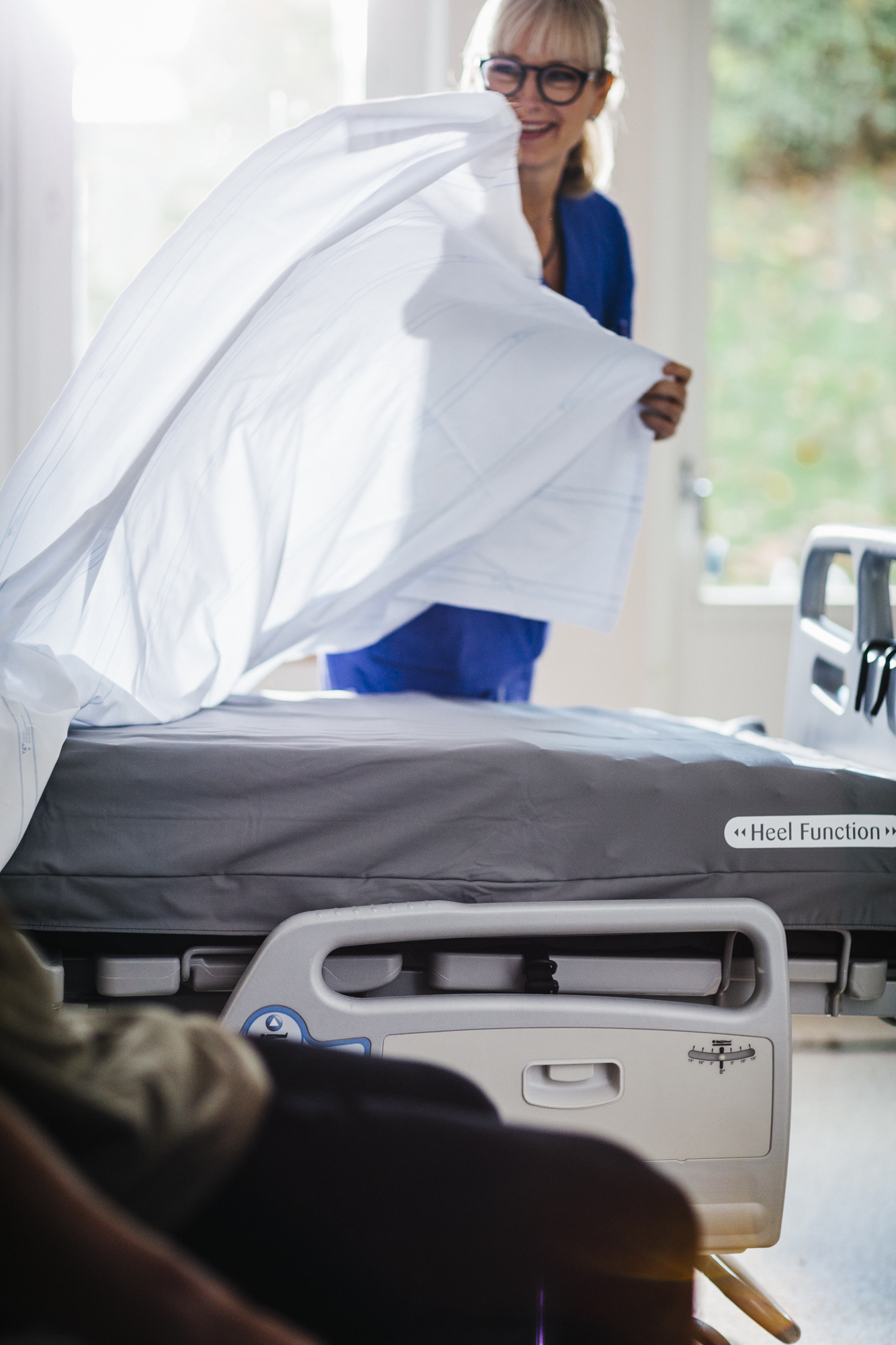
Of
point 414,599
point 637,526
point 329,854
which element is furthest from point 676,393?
point 329,854

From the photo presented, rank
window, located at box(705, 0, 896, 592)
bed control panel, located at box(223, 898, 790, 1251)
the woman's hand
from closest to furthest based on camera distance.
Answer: bed control panel, located at box(223, 898, 790, 1251), the woman's hand, window, located at box(705, 0, 896, 592)

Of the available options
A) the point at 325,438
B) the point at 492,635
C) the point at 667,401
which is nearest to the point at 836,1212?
the point at 492,635

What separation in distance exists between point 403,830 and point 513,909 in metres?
0.12

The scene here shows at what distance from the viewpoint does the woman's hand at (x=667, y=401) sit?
1430 mm

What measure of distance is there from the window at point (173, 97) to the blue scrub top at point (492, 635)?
41.1 inches

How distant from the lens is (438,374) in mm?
1430

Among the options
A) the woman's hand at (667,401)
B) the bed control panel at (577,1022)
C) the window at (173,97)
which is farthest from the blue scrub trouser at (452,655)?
the window at (173,97)

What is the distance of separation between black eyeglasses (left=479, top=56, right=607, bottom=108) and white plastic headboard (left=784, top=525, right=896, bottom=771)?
2.20ft

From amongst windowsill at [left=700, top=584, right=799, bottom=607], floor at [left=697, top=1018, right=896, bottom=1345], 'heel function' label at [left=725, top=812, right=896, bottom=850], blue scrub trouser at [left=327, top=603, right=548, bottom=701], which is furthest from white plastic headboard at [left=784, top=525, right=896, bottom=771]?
windowsill at [left=700, top=584, right=799, bottom=607]

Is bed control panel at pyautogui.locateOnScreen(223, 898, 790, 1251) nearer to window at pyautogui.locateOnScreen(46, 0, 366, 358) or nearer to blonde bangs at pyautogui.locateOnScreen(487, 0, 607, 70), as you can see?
blonde bangs at pyautogui.locateOnScreen(487, 0, 607, 70)

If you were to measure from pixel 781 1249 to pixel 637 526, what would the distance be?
96cm

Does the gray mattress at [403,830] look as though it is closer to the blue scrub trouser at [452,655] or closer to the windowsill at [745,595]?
the blue scrub trouser at [452,655]

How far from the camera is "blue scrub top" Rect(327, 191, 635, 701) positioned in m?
1.65

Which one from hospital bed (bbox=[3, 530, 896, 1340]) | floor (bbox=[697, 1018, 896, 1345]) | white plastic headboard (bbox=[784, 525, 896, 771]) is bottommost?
floor (bbox=[697, 1018, 896, 1345])
